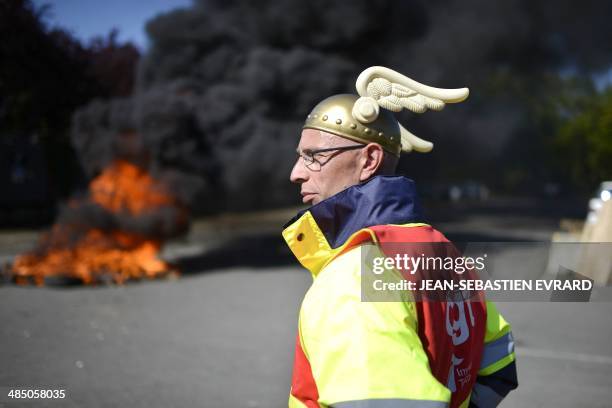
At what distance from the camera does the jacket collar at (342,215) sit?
1385 millimetres

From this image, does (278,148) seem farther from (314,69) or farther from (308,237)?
(308,237)

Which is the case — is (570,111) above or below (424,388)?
above

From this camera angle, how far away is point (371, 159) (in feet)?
4.97

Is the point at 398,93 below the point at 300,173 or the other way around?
the other way around

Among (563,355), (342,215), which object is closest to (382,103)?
(342,215)

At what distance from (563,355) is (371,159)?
4788 millimetres

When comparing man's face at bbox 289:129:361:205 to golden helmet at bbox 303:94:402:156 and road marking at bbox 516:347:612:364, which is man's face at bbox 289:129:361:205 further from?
road marking at bbox 516:347:612:364

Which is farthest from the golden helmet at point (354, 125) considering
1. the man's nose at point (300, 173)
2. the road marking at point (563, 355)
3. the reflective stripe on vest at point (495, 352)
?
the road marking at point (563, 355)

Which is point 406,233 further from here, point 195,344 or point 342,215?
point 195,344

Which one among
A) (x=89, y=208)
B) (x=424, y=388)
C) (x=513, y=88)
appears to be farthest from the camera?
(x=513, y=88)

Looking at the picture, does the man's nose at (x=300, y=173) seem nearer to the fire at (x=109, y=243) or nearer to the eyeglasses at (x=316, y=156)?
the eyeglasses at (x=316, y=156)

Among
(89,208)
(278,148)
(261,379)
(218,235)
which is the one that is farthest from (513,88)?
(261,379)

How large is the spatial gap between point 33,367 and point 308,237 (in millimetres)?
4275

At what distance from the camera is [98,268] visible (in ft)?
30.7
